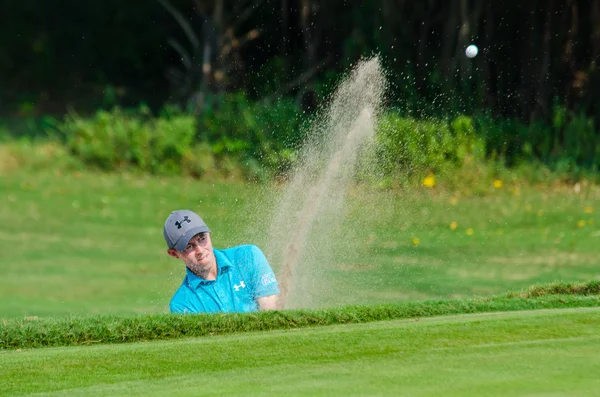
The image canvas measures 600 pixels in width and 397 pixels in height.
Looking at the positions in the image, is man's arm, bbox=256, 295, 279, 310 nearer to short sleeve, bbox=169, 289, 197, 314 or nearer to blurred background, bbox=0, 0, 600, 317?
short sleeve, bbox=169, 289, 197, 314

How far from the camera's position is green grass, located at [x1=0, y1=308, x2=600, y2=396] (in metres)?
4.30

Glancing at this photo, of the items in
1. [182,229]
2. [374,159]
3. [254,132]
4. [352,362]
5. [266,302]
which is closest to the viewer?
[352,362]

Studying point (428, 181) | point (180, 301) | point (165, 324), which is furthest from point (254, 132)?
point (165, 324)

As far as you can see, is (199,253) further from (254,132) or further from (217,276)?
(254,132)

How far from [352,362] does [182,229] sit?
80.2 inches

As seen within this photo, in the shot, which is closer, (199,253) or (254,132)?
(199,253)

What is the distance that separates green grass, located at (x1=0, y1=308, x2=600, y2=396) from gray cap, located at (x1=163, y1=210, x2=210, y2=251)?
1060mm

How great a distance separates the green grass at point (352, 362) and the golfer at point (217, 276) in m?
1.06

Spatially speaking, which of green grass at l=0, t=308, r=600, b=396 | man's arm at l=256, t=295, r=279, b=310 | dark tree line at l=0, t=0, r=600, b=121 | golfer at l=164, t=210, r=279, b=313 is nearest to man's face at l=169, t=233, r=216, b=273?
golfer at l=164, t=210, r=279, b=313

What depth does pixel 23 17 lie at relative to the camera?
103 feet

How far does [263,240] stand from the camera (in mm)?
9625

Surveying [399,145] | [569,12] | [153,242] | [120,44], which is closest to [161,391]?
[153,242]

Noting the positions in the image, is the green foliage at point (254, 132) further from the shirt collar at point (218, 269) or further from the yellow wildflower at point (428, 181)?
the shirt collar at point (218, 269)

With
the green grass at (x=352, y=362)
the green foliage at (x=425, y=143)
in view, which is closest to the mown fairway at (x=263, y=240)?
the green foliage at (x=425, y=143)
